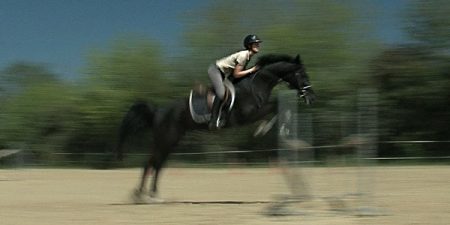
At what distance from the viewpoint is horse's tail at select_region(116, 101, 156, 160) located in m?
12.7

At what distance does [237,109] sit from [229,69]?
2.36 feet

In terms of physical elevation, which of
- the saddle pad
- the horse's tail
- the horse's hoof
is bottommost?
the horse's hoof

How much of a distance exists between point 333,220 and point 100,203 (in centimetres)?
521

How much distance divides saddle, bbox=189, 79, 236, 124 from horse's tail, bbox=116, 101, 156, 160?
1.02 meters

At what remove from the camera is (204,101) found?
39.3ft

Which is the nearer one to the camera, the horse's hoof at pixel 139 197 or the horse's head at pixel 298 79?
the horse's head at pixel 298 79

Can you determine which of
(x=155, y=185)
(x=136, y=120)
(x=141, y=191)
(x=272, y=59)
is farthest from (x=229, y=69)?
(x=141, y=191)

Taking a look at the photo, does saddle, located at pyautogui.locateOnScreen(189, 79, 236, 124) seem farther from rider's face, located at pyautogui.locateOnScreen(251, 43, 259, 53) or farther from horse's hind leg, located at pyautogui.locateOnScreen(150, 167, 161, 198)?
horse's hind leg, located at pyautogui.locateOnScreen(150, 167, 161, 198)

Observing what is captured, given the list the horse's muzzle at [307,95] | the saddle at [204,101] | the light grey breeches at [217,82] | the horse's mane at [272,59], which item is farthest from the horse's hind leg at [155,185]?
the horse's muzzle at [307,95]

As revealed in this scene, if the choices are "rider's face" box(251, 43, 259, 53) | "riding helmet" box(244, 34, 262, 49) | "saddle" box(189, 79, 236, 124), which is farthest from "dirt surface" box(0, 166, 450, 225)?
"riding helmet" box(244, 34, 262, 49)

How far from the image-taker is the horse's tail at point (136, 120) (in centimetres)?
1269

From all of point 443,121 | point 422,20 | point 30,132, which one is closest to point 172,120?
point 443,121

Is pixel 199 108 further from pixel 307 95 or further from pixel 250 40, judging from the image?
pixel 307 95

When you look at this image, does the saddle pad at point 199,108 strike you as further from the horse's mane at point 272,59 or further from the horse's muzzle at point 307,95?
the horse's muzzle at point 307,95
